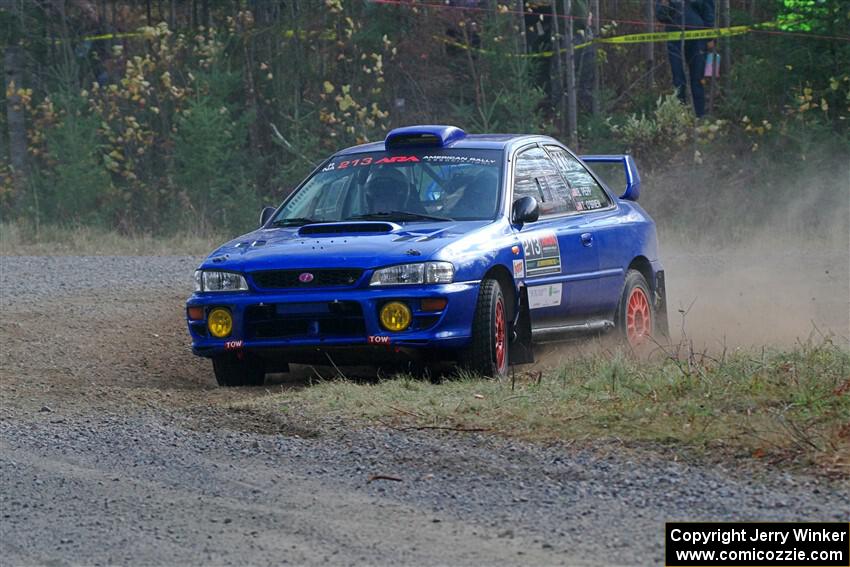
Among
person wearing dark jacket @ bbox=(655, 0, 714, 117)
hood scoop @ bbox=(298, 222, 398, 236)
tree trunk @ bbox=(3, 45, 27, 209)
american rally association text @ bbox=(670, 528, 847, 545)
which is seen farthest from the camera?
tree trunk @ bbox=(3, 45, 27, 209)

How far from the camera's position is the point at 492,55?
24.8 m

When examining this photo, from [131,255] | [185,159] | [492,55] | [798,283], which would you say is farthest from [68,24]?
[798,283]

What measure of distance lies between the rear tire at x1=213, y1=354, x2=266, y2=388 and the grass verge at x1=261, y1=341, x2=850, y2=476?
72 cm

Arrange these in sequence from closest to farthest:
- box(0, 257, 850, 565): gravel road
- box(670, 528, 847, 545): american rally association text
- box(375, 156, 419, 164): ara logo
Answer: box(670, 528, 847, 545): american rally association text → box(0, 257, 850, 565): gravel road → box(375, 156, 419, 164): ara logo

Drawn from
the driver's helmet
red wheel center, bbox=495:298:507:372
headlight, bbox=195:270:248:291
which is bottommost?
red wheel center, bbox=495:298:507:372

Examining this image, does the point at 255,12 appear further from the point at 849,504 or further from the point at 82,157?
the point at 849,504

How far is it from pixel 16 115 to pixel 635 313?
63.6ft

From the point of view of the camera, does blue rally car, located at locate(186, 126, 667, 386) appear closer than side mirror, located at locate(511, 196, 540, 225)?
Yes

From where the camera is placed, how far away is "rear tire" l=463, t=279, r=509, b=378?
8.88 meters

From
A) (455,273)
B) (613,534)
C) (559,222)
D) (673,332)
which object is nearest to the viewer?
(613,534)

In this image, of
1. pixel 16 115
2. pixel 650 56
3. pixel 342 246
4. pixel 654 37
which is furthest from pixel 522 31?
pixel 342 246

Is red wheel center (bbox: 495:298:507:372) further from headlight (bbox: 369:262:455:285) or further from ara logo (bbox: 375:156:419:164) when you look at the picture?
ara logo (bbox: 375:156:419:164)

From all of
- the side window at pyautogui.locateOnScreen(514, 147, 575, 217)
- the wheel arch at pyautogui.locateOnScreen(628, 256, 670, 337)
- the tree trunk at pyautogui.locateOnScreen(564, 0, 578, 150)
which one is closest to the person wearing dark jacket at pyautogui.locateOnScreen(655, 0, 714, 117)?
the tree trunk at pyautogui.locateOnScreen(564, 0, 578, 150)

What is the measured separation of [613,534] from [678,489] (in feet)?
2.34
